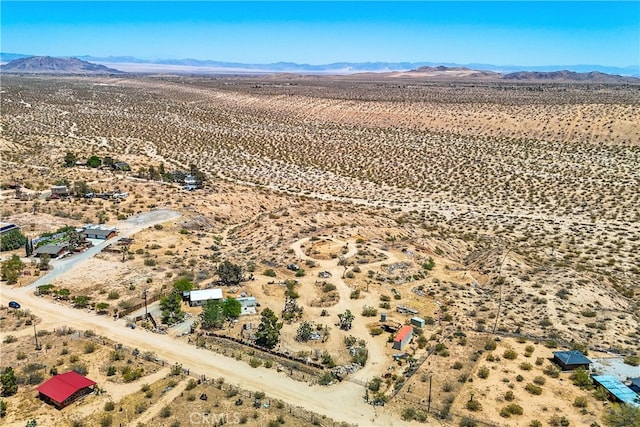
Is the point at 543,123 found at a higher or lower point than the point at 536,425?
higher

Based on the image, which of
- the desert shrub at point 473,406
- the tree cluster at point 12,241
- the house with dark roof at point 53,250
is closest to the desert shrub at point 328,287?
the desert shrub at point 473,406

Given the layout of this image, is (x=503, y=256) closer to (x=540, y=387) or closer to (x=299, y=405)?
(x=540, y=387)

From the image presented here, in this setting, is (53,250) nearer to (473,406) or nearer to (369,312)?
(369,312)

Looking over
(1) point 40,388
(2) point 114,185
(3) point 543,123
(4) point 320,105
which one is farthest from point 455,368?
(4) point 320,105

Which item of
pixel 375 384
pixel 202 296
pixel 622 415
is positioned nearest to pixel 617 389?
pixel 622 415

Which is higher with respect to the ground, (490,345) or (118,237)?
(490,345)

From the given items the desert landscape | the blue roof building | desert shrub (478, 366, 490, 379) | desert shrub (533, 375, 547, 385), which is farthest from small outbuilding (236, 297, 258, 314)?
the blue roof building

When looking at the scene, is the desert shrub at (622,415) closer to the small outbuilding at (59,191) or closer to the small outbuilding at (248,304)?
the small outbuilding at (248,304)
